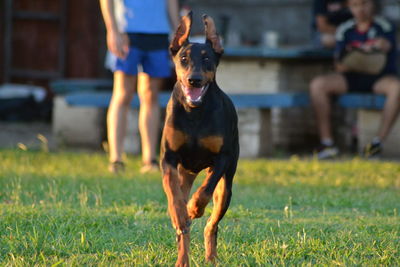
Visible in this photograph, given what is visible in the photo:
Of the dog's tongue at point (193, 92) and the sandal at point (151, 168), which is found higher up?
the dog's tongue at point (193, 92)

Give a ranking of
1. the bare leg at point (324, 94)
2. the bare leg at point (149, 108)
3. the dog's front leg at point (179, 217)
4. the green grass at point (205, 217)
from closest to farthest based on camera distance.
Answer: the dog's front leg at point (179, 217)
the green grass at point (205, 217)
the bare leg at point (149, 108)
the bare leg at point (324, 94)

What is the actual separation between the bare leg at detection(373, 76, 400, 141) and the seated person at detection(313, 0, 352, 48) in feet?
3.93

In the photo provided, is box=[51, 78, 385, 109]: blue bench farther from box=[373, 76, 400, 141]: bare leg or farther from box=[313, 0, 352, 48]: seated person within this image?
box=[313, 0, 352, 48]: seated person

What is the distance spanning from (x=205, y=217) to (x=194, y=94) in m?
1.67

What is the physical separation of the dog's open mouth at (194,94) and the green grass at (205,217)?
814 millimetres

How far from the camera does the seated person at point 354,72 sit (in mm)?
9922

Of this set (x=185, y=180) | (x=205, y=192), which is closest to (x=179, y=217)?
(x=205, y=192)

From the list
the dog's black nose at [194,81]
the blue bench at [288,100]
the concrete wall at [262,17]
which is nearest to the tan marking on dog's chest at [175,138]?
the dog's black nose at [194,81]

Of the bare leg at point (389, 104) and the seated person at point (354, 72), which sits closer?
the bare leg at point (389, 104)

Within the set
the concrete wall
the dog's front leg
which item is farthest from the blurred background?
the dog's front leg

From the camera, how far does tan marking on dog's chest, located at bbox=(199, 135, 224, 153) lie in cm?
451

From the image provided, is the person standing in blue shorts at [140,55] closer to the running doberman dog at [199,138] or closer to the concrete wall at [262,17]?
the running doberman dog at [199,138]

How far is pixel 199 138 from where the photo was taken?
4.51 m

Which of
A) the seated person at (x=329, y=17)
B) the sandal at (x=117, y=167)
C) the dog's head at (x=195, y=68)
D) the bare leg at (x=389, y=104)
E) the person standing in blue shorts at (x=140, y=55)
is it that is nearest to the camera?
the dog's head at (x=195, y=68)
